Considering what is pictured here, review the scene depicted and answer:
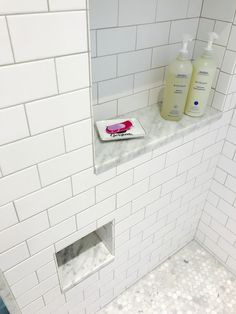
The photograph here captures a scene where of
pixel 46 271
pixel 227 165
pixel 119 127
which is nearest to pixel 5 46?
pixel 119 127

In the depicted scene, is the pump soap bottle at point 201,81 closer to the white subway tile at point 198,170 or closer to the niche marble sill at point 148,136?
the niche marble sill at point 148,136

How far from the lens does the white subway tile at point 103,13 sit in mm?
821

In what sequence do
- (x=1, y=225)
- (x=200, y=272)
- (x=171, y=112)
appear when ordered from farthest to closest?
(x=200, y=272) → (x=171, y=112) → (x=1, y=225)

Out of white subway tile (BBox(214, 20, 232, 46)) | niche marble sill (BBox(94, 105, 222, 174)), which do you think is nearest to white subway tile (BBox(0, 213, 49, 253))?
niche marble sill (BBox(94, 105, 222, 174))

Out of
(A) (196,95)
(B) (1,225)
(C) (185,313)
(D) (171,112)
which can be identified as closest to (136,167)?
(D) (171,112)

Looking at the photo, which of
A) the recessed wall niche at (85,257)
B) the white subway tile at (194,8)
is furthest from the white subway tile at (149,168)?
the white subway tile at (194,8)

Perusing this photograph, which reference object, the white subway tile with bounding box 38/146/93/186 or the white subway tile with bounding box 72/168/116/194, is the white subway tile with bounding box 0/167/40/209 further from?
the white subway tile with bounding box 72/168/116/194

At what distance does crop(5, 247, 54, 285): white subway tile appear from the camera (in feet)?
2.75

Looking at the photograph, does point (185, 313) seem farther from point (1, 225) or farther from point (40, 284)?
point (1, 225)

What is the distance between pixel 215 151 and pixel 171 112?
0.40 metres

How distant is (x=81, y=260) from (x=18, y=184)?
623mm

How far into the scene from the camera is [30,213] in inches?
30.3

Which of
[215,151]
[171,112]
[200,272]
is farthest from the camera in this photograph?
[200,272]

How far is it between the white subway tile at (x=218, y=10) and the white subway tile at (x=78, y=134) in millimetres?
703
